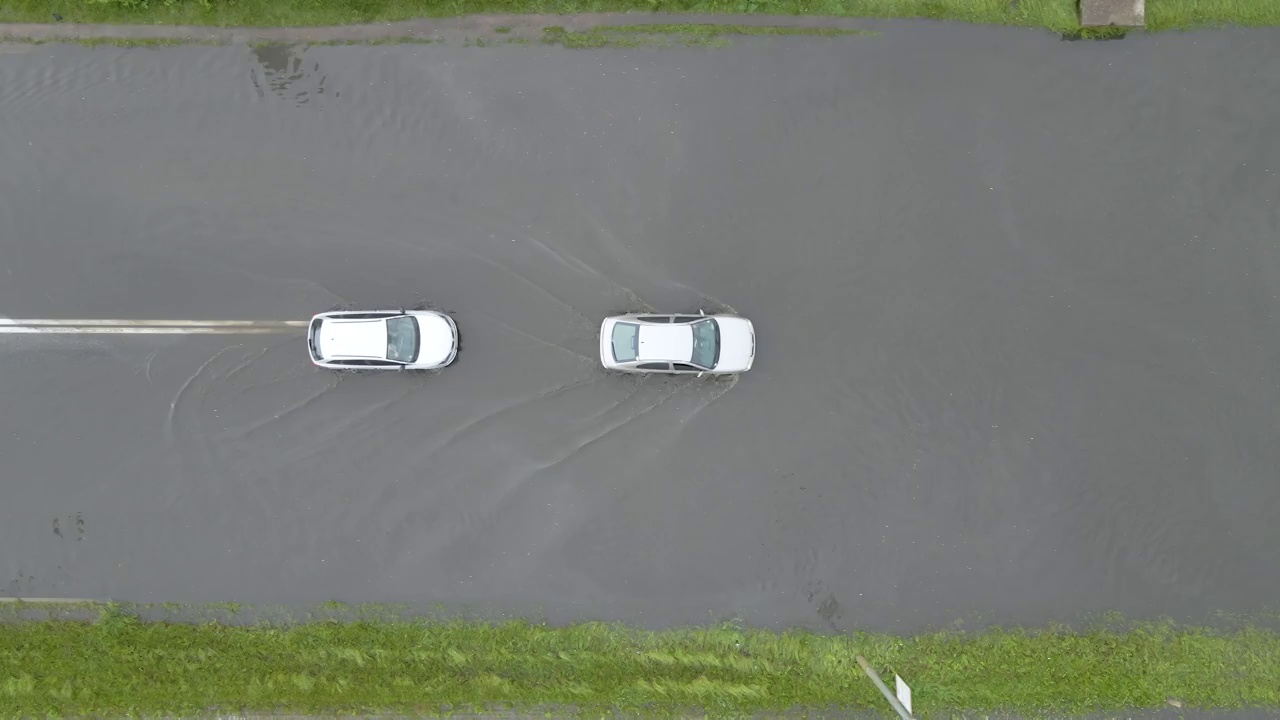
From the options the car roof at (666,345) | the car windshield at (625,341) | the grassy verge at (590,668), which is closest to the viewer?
the car roof at (666,345)

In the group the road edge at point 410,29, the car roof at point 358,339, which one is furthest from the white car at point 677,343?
the road edge at point 410,29

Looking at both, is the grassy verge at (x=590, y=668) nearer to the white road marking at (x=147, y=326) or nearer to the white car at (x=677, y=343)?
the white car at (x=677, y=343)

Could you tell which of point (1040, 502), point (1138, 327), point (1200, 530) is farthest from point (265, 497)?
point (1200, 530)

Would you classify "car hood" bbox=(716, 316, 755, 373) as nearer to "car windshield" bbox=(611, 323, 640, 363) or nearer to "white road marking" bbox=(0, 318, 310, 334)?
"car windshield" bbox=(611, 323, 640, 363)

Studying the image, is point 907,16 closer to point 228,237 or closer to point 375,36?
point 375,36

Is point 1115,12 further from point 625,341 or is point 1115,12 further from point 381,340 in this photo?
point 381,340

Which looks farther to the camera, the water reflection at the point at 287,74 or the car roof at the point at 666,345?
the water reflection at the point at 287,74

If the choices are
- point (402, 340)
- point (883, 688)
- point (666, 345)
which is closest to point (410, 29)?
point (402, 340)
